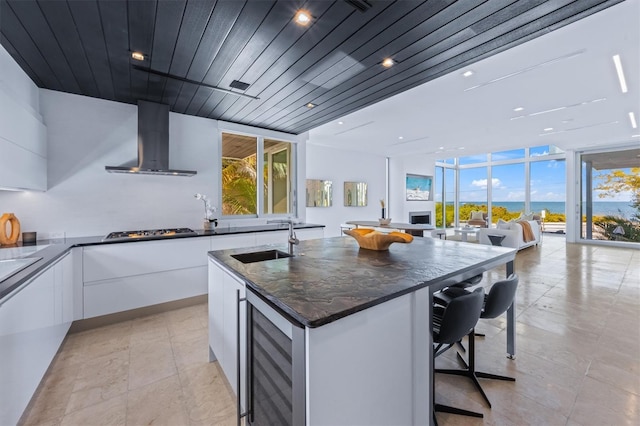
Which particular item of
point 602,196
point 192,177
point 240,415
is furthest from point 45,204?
point 602,196

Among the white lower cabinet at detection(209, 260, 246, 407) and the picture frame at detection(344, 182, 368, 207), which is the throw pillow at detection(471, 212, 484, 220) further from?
the white lower cabinet at detection(209, 260, 246, 407)

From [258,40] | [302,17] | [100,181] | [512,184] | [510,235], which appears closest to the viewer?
[302,17]

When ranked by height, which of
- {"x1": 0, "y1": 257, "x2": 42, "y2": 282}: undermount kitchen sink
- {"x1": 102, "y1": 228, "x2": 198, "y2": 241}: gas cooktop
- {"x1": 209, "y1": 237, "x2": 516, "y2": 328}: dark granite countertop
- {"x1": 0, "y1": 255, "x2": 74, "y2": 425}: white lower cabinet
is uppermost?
{"x1": 102, "y1": 228, "x2": 198, "y2": 241}: gas cooktop

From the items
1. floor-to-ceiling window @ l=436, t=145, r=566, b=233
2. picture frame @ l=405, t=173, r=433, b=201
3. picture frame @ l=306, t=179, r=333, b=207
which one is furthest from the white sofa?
picture frame @ l=306, t=179, r=333, b=207

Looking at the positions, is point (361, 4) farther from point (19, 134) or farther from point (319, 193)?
point (319, 193)

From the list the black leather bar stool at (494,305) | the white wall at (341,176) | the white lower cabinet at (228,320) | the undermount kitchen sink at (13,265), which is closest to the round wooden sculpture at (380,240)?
the black leather bar stool at (494,305)

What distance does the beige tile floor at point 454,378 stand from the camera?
5.14ft

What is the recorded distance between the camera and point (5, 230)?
2.33 metres

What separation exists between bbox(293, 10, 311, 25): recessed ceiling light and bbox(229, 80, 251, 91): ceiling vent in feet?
Answer: 3.71

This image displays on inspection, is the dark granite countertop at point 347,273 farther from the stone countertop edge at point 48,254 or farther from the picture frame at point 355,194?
the picture frame at point 355,194

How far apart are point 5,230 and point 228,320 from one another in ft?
7.84

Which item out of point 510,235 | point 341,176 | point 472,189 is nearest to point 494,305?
point 510,235

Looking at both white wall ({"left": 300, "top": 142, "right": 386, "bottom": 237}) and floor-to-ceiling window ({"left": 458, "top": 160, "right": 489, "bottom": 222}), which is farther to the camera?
floor-to-ceiling window ({"left": 458, "top": 160, "right": 489, "bottom": 222})

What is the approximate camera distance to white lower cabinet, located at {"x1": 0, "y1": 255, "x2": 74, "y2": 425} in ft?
4.12
